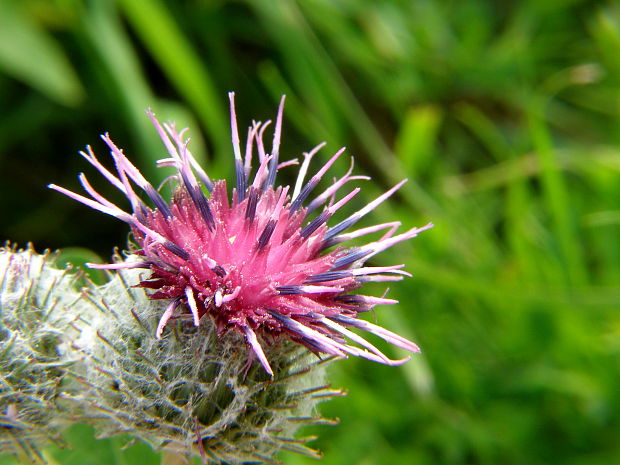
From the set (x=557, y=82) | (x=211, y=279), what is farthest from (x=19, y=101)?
(x=557, y=82)

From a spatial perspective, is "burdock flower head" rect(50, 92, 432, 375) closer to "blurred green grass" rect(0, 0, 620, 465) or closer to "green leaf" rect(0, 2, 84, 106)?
"blurred green grass" rect(0, 0, 620, 465)

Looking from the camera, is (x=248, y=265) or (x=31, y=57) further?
(x=31, y=57)

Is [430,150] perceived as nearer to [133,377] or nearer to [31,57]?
[31,57]

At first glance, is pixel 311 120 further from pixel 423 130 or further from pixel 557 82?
pixel 557 82

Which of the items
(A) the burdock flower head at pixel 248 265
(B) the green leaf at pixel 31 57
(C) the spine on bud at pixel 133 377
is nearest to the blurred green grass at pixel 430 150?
(B) the green leaf at pixel 31 57

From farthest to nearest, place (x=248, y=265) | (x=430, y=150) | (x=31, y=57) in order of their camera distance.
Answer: (x=430, y=150)
(x=31, y=57)
(x=248, y=265)

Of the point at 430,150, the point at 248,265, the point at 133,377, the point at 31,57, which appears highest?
the point at 430,150

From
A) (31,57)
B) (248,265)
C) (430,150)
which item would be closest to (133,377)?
(248,265)

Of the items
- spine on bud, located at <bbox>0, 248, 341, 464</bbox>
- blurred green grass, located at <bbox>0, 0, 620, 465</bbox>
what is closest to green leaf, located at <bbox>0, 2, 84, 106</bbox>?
blurred green grass, located at <bbox>0, 0, 620, 465</bbox>
